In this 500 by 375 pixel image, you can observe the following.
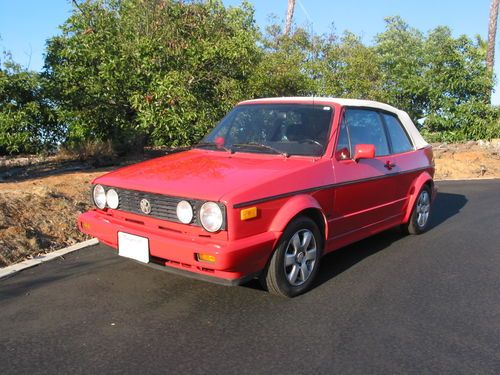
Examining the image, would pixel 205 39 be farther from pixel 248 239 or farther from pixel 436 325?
pixel 436 325

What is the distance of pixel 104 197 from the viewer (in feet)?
14.9

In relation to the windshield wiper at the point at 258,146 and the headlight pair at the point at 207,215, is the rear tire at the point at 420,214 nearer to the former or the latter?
the windshield wiper at the point at 258,146

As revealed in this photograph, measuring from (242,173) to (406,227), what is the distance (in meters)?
3.22

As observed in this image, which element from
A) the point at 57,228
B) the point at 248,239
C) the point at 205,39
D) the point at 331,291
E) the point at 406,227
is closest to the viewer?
the point at 248,239

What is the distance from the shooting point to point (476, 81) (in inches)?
678

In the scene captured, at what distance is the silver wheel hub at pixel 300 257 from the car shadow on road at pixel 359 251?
0.30 m

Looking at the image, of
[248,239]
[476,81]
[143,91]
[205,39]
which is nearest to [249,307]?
[248,239]

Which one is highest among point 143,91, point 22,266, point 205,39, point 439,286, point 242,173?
point 205,39

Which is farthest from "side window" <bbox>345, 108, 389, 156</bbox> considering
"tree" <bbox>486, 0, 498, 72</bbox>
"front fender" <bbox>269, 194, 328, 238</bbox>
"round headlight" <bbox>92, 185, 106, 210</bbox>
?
"tree" <bbox>486, 0, 498, 72</bbox>

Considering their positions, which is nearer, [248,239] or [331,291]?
[248,239]

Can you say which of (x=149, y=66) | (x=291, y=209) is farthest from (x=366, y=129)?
(x=149, y=66)

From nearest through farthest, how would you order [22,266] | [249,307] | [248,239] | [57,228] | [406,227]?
[248,239]
[249,307]
[22,266]
[57,228]
[406,227]

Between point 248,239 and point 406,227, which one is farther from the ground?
point 248,239

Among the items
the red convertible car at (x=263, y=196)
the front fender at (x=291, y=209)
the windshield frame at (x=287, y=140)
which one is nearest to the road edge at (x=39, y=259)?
the red convertible car at (x=263, y=196)
